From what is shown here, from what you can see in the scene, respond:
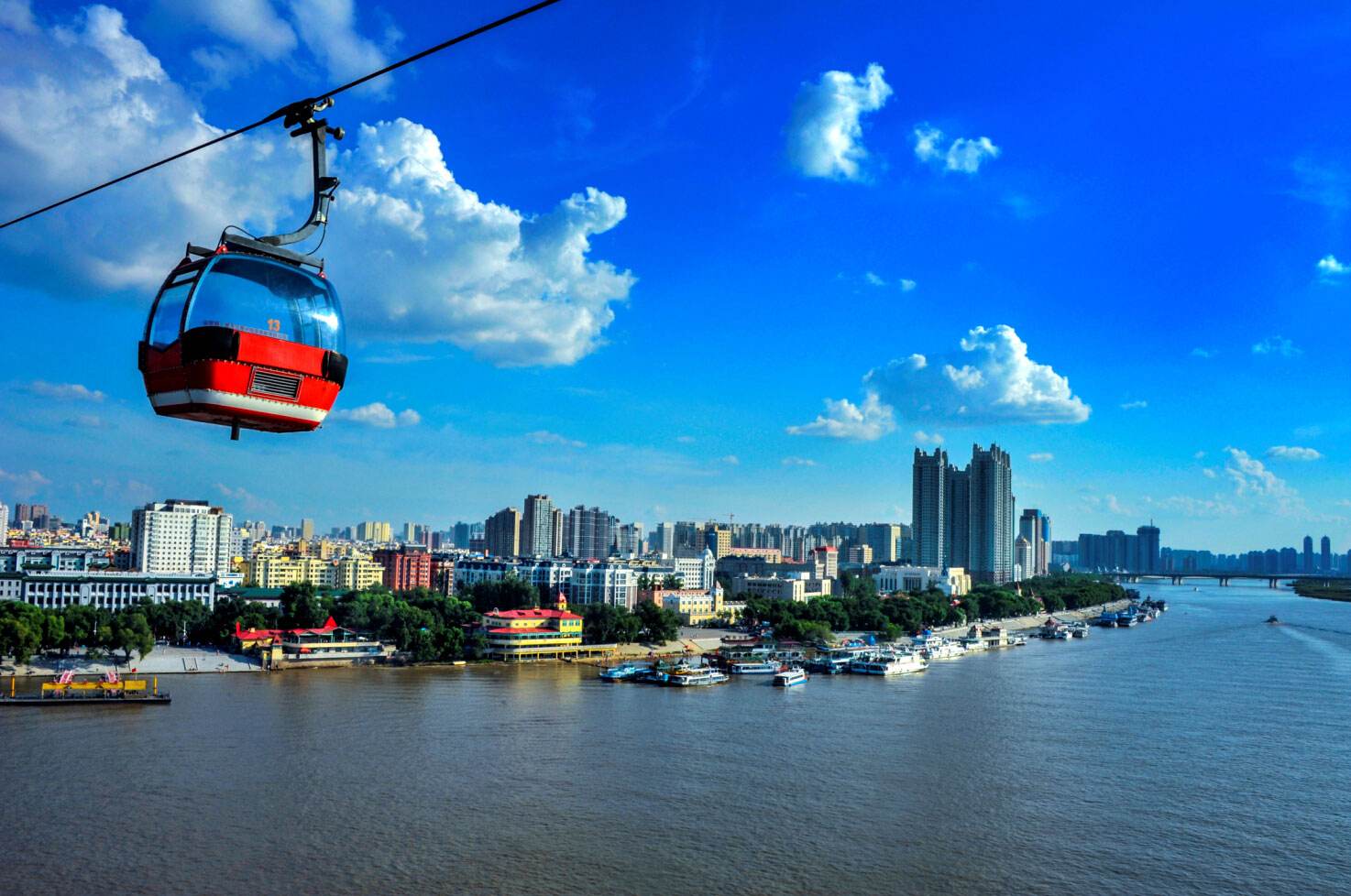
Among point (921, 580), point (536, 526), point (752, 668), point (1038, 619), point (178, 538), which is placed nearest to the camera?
point (752, 668)

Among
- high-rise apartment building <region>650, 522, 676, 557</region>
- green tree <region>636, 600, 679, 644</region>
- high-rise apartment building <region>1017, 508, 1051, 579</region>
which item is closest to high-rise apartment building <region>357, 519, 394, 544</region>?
high-rise apartment building <region>650, 522, 676, 557</region>

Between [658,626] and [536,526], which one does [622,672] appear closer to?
[658,626]

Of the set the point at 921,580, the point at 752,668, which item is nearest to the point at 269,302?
the point at 752,668

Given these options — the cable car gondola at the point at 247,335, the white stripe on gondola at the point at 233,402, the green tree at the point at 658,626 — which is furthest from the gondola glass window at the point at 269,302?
the green tree at the point at 658,626

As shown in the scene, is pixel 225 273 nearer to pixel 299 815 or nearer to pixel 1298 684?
pixel 299 815

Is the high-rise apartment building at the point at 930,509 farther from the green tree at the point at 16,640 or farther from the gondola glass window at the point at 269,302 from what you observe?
the gondola glass window at the point at 269,302
